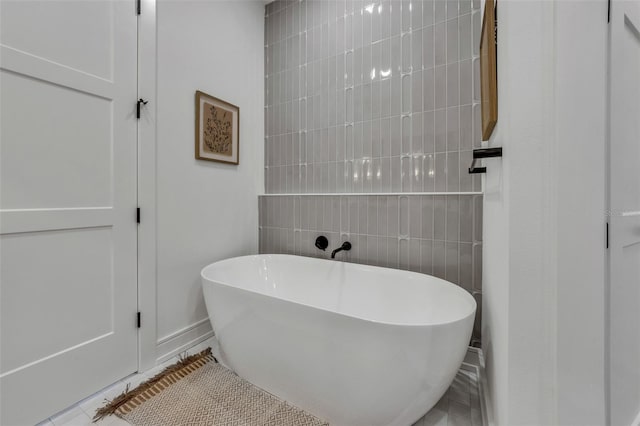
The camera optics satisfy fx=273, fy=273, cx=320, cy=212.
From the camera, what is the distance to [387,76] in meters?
1.99

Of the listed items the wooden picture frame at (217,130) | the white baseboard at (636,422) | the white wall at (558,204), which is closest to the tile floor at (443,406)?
the white baseboard at (636,422)

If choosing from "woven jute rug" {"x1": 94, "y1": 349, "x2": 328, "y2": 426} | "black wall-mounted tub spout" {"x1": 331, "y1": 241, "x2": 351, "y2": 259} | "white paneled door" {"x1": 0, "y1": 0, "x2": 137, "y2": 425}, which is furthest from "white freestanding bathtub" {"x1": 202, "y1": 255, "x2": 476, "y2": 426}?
"white paneled door" {"x1": 0, "y1": 0, "x2": 137, "y2": 425}

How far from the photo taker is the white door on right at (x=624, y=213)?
73 cm

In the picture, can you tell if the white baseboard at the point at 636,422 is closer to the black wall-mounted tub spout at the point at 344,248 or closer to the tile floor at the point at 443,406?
the tile floor at the point at 443,406

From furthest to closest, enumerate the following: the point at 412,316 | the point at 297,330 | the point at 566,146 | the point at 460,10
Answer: the point at 460,10, the point at 412,316, the point at 297,330, the point at 566,146

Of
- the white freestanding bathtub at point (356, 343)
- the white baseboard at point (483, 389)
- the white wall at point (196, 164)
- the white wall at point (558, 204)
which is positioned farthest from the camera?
the white wall at point (196, 164)

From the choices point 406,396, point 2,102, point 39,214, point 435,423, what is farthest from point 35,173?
point 435,423

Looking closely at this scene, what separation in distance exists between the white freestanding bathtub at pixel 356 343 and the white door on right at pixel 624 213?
0.41 metres

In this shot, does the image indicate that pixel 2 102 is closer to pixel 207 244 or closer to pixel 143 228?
pixel 143 228

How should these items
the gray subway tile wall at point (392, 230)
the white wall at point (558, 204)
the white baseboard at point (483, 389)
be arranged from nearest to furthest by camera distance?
the white wall at point (558, 204)
the white baseboard at point (483, 389)
the gray subway tile wall at point (392, 230)

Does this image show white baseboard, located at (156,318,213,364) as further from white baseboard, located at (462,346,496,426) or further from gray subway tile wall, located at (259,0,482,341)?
white baseboard, located at (462,346,496,426)

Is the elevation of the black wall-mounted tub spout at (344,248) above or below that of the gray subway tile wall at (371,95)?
below

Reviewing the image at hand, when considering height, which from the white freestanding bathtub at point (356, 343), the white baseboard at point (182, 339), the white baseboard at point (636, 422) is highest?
the white freestanding bathtub at point (356, 343)

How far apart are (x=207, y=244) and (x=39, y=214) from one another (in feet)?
3.15
